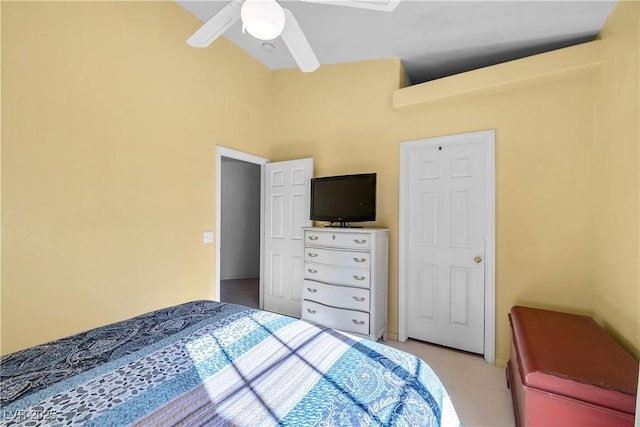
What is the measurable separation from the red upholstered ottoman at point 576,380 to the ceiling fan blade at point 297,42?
79.3 inches

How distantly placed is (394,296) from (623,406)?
5.73 ft

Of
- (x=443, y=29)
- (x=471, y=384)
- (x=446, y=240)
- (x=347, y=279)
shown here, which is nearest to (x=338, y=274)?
(x=347, y=279)

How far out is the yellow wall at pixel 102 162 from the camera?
1.49 m

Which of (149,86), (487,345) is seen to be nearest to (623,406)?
(487,345)

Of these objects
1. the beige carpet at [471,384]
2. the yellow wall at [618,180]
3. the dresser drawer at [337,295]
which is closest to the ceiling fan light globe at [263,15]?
the yellow wall at [618,180]

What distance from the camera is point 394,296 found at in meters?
2.74

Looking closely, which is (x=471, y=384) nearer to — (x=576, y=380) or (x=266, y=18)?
(x=576, y=380)

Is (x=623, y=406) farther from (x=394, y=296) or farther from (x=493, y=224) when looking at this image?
(x=394, y=296)

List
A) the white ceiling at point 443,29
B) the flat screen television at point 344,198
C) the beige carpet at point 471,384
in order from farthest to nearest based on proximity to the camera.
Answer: the flat screen television at point 344,198 → the white ceiling at point 443,29 → the beige carpet at point 471,384

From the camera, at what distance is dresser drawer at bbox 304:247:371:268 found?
2.43 meters

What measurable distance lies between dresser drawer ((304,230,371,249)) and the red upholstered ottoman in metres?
1.28

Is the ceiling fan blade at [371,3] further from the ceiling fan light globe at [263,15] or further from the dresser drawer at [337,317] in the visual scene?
the dresser drawer at [337,317]

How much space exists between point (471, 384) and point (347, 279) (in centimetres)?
123

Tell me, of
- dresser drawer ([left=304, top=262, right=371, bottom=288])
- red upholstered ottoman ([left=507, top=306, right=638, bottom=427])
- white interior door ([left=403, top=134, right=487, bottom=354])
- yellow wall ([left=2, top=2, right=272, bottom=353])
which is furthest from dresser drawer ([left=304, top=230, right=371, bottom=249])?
red upholstered ottoman ([left=507, top=306, right=638, bottom=427])
